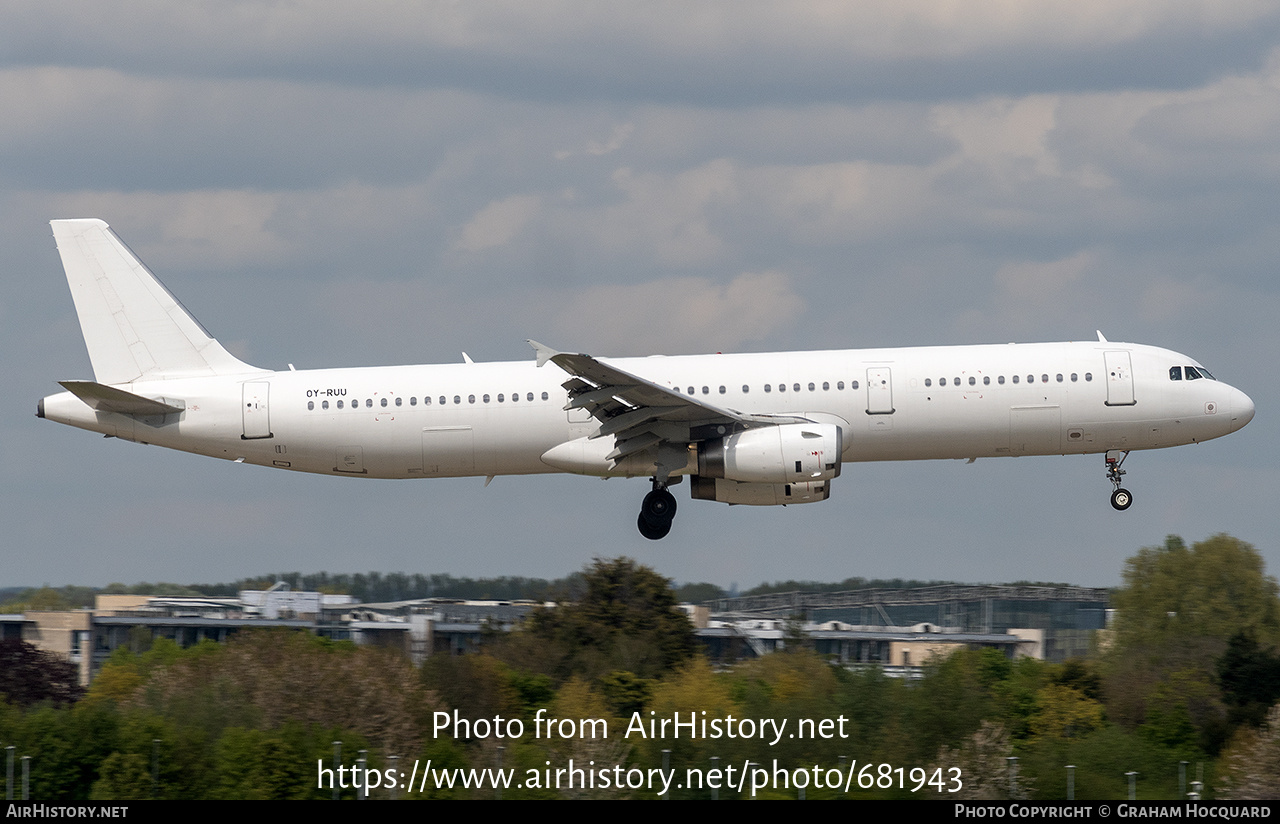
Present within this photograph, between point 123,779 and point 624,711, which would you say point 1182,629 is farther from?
point 123,779

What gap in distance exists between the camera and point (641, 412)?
41.9 m

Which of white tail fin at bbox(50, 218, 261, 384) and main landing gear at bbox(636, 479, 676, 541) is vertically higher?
white tail fin at bbox(50, 218, 261, 384)

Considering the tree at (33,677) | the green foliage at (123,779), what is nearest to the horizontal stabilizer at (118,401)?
the green foliage at (123,779)

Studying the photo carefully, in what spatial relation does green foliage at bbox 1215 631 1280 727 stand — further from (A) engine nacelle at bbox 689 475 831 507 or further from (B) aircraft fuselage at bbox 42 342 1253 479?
(A) engine nacelle at bbox 689 475 831 507

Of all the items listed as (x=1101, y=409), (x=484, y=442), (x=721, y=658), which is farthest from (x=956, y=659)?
(x=484, y=442)

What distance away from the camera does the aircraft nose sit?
44156 mm

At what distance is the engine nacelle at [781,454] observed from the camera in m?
41.3

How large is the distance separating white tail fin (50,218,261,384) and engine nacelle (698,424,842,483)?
14115mm

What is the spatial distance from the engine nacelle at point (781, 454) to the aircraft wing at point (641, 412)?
515 millimetres

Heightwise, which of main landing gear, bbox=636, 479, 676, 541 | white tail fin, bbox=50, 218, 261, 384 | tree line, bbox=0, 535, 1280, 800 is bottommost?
tree line, bbox=0, 535, 1280, 800

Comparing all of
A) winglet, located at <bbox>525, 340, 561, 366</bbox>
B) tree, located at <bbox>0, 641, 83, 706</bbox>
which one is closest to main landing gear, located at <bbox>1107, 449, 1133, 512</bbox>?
winglet, located at <bbox>525, 340, 561, 366</bbox>

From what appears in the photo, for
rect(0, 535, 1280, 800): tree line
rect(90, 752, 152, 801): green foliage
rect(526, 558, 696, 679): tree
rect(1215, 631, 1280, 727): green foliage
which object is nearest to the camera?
rect(0, 535, 1280, 800): tree line

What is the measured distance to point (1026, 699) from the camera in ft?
224
